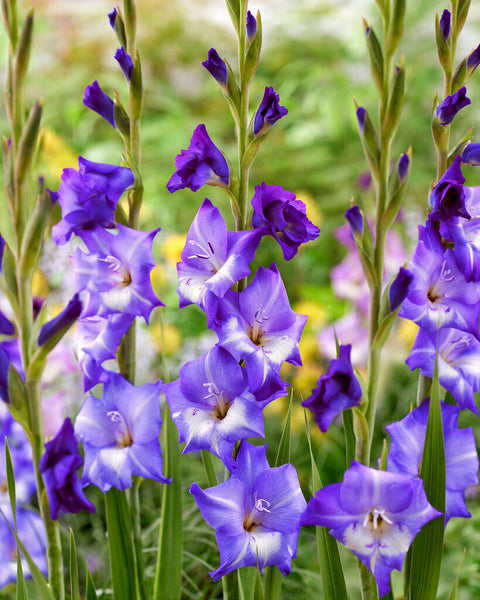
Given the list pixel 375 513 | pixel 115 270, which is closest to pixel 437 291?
pixel 375 513

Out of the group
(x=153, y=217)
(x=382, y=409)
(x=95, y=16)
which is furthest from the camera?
(x=95, y=16)

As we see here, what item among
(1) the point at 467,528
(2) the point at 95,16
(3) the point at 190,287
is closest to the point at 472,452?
(3) the point at 190,287

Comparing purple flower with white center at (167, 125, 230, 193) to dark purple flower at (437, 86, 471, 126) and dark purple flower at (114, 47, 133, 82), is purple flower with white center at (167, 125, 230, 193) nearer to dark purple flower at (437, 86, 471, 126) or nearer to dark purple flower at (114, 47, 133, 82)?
dark purple flower at (114, 47, 133, 82)

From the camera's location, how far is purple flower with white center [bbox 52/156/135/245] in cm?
57

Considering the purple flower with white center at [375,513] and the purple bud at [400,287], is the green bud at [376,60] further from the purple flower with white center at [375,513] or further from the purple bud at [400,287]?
the purple flower with white center at [375,513]

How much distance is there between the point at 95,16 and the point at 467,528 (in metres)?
3.36

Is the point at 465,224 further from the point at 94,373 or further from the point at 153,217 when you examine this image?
the point at 153,217

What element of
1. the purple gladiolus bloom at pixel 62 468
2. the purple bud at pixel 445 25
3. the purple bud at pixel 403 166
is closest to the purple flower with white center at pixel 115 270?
the purple gladiolus bloom at pixel 62 468

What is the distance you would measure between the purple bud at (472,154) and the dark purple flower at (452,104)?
0.04 m

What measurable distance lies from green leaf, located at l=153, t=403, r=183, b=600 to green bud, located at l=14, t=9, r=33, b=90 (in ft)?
1.29

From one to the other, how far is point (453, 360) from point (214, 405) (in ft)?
0.84

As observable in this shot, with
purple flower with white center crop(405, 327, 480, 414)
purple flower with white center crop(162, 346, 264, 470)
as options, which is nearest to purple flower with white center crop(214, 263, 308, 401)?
purple flower with white center crop(162, 346, 264, 470)

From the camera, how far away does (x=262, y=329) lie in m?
0.58

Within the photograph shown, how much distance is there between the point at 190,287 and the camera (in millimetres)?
568
